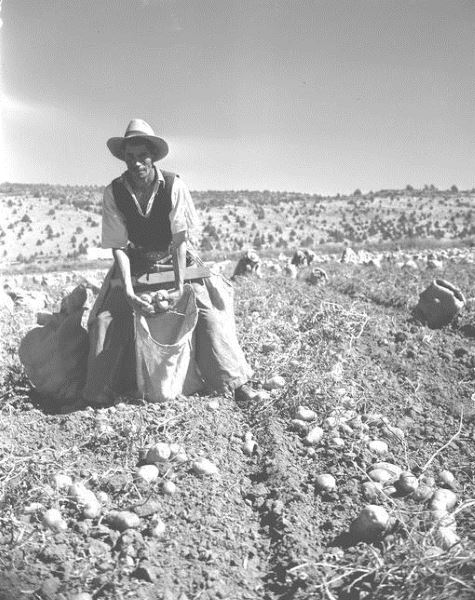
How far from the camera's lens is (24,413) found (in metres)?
2.72

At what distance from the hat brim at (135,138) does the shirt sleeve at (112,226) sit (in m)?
0.22

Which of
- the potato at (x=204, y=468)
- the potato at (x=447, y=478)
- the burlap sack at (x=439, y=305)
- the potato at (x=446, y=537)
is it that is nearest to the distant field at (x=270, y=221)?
the burlap sack at (x=439, y=305)

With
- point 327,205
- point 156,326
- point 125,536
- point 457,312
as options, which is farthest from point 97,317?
point 327,205

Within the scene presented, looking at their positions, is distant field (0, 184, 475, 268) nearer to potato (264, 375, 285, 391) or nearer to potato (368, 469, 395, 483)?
potato (264, 375, 285, 391)

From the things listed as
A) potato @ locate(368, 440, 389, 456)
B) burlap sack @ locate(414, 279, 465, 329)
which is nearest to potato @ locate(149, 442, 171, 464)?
potato @ locate(368, 440, 389, 456)

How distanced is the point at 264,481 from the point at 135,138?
1.72 meters

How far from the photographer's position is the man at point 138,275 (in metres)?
2.83

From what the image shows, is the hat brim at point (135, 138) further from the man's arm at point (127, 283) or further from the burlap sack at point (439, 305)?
the burlap sack at point (439, 305)

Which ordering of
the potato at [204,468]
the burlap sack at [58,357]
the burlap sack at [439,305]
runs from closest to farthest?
1. the potato at [204,468]
2. the burlap sack at [58,357]
3. the burlap sack at [439,305]

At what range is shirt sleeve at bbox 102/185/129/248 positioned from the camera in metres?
2.87

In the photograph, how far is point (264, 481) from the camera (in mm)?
2277

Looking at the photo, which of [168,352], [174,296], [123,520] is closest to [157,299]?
[174,296]

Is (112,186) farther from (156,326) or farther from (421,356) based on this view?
(421,356)

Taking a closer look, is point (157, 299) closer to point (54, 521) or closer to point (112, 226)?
point (112, 226)
